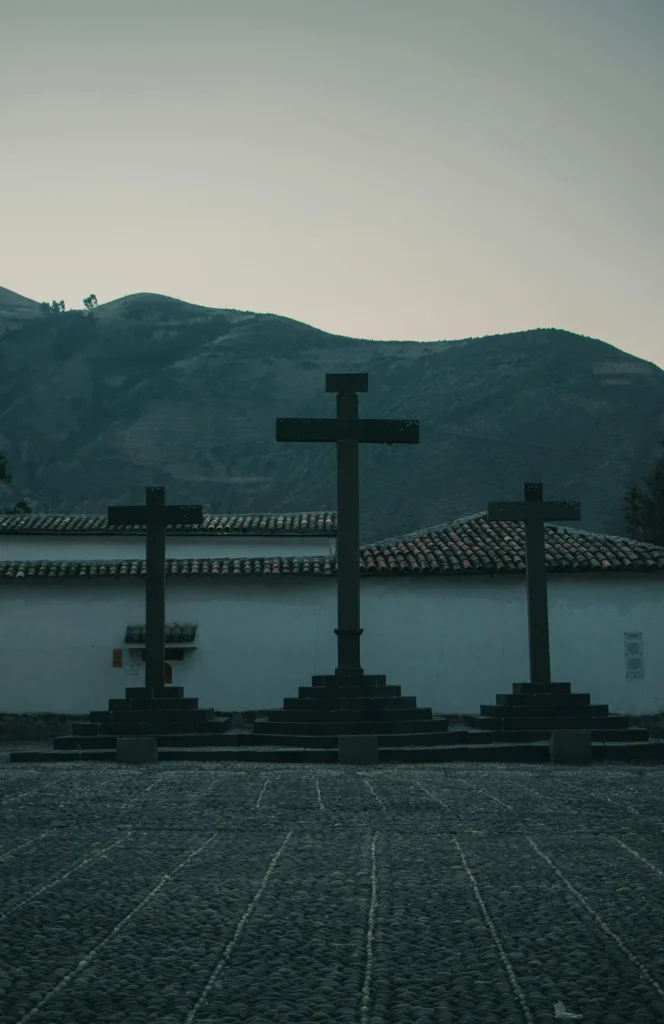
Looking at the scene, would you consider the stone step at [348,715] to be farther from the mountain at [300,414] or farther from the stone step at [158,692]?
the mountain at [300,414]

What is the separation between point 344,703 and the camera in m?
13.5

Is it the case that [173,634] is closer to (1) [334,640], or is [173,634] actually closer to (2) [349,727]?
(1) [334,640]

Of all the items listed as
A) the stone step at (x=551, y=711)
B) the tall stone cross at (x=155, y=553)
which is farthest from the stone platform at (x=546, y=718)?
the tall stone cross at (x=155, y=553)

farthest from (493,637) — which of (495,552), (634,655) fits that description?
(634,655)

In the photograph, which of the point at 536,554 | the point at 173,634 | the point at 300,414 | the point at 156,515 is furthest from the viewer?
the point at 300,414

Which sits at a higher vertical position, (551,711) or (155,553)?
(155,553)

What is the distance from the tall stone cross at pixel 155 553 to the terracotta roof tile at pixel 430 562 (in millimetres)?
6314

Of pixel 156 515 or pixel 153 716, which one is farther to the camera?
pixel 156 515

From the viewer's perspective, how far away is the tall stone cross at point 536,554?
14.7 m

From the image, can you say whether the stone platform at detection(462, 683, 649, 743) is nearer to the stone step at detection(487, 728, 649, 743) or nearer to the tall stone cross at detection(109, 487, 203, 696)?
the stone step at detection(487, 728, 649, 743)

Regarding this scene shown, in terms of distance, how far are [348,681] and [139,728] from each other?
101 inches

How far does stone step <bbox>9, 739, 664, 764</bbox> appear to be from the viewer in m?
12.5

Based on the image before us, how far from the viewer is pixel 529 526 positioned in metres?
15.4

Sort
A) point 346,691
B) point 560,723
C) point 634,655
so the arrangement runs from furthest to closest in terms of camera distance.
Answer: point 634,655 < point 560,723 < point 346,691
